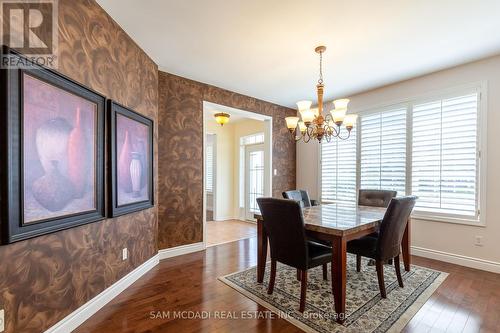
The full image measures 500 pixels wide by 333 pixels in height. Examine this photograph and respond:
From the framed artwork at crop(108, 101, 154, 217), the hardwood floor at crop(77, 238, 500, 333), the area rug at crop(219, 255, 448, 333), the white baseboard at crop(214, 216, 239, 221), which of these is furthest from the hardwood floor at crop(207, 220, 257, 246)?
the framed artwork at crop(108, 101, 154, 217)

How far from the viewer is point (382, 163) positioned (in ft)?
13.0

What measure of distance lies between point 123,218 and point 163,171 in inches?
40.8

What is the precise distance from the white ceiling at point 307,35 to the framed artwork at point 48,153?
98cm

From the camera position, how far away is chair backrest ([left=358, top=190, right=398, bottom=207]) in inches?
129

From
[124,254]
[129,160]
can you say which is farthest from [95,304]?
[129,160]

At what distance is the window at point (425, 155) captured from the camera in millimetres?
3141

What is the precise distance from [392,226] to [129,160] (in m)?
2.71

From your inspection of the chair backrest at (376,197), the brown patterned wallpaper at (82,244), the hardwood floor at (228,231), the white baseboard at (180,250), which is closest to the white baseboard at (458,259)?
the chair backrest at (376,197)

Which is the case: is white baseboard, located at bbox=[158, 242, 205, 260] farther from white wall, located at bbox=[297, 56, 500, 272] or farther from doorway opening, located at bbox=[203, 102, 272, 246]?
white wall, located at bbox=[297, 56, 500, 272]

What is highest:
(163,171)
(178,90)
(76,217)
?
(178,90)

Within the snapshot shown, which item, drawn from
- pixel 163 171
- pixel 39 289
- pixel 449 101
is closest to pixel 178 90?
pixel 163 171

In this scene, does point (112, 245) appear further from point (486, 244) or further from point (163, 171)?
point (486, 244)

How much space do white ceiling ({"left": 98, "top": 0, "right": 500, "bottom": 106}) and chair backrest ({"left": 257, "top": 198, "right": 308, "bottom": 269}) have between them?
5.59 feet

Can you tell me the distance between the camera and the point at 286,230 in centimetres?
212
